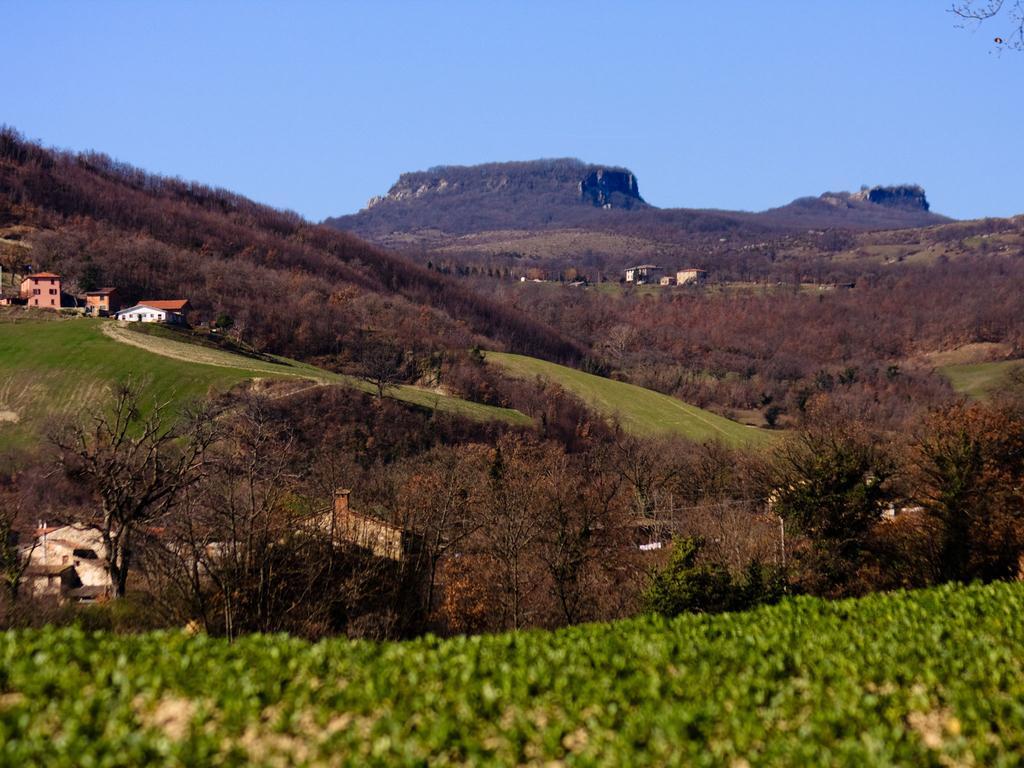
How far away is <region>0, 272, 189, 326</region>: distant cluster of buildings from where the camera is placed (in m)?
108

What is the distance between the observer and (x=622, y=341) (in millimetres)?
180375

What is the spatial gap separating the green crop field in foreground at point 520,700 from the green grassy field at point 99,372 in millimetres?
64059

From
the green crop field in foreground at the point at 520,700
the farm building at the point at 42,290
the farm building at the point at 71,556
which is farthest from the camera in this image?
the farm building at the point at 42,290

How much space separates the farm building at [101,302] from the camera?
366 feet

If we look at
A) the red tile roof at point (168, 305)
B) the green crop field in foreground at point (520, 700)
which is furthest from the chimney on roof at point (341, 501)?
the red tile roof at point (168, 305)

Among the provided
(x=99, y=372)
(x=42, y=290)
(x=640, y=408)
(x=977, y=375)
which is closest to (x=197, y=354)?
(x=99, y=372)

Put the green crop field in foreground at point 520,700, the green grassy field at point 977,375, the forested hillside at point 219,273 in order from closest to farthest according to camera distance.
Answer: the green crop field in foreground at point 520,700, the forested hillside at point 219,273, the green grassy field at point 977,375

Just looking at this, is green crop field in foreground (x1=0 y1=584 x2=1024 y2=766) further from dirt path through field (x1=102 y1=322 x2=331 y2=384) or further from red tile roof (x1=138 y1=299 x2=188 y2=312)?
red tile roof (x1=138 y1=299 x2=188 y2=312)

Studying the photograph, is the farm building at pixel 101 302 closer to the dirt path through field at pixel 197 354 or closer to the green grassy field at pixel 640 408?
the dirt path through field at pixel 197 354

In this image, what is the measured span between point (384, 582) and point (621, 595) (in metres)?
13.3

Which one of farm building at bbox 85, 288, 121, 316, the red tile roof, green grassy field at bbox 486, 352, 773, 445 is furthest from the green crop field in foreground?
farm building at bbox 85, 288, 121, 316

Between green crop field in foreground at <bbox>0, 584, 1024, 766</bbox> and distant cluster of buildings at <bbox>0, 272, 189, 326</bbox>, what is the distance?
101669 millimetres

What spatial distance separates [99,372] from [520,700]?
81.1 m

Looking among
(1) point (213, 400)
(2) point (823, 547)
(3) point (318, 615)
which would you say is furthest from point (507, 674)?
(1) point (213, 400)
